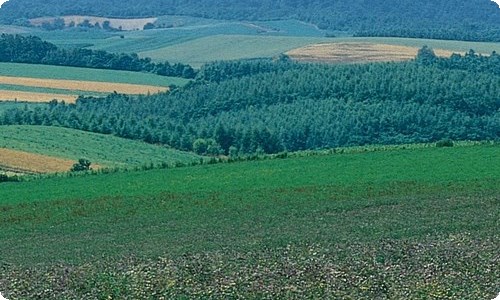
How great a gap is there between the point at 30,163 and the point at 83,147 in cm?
933

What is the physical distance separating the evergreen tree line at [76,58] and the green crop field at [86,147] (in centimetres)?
5105

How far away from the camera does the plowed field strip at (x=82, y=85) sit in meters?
111

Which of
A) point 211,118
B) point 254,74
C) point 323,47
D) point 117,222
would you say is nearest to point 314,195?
point 117,222

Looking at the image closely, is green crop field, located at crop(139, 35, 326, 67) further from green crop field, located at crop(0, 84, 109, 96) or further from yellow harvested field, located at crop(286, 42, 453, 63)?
green crop field, located at crop(0, 84, 109, 96)

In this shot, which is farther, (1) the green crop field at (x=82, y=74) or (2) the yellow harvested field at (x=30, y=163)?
(1) the green crop field at (x=82, y=74)

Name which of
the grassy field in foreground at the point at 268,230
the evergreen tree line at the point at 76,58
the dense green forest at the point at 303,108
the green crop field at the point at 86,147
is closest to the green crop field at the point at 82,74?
the evergreen tree line at the point at 76,58

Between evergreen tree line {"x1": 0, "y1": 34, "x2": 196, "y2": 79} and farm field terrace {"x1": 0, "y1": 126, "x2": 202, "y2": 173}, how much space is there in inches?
A: 2004

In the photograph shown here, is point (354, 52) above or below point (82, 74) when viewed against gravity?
below

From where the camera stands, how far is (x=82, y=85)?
11406 cm

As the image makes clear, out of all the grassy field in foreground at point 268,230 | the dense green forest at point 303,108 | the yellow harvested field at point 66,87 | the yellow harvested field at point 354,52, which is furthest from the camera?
the yellow harvested field at point 354,52

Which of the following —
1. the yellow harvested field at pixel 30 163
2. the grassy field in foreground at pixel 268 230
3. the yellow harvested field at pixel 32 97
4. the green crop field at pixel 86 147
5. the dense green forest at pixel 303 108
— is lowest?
the dense green forest at pixel 303 108

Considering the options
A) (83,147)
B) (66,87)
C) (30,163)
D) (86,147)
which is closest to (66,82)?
(66,87)

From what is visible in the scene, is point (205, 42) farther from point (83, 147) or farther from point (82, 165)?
point (82, 165)

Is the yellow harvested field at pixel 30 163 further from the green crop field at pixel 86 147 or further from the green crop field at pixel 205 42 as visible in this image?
the green crop field at pixel 205 42
